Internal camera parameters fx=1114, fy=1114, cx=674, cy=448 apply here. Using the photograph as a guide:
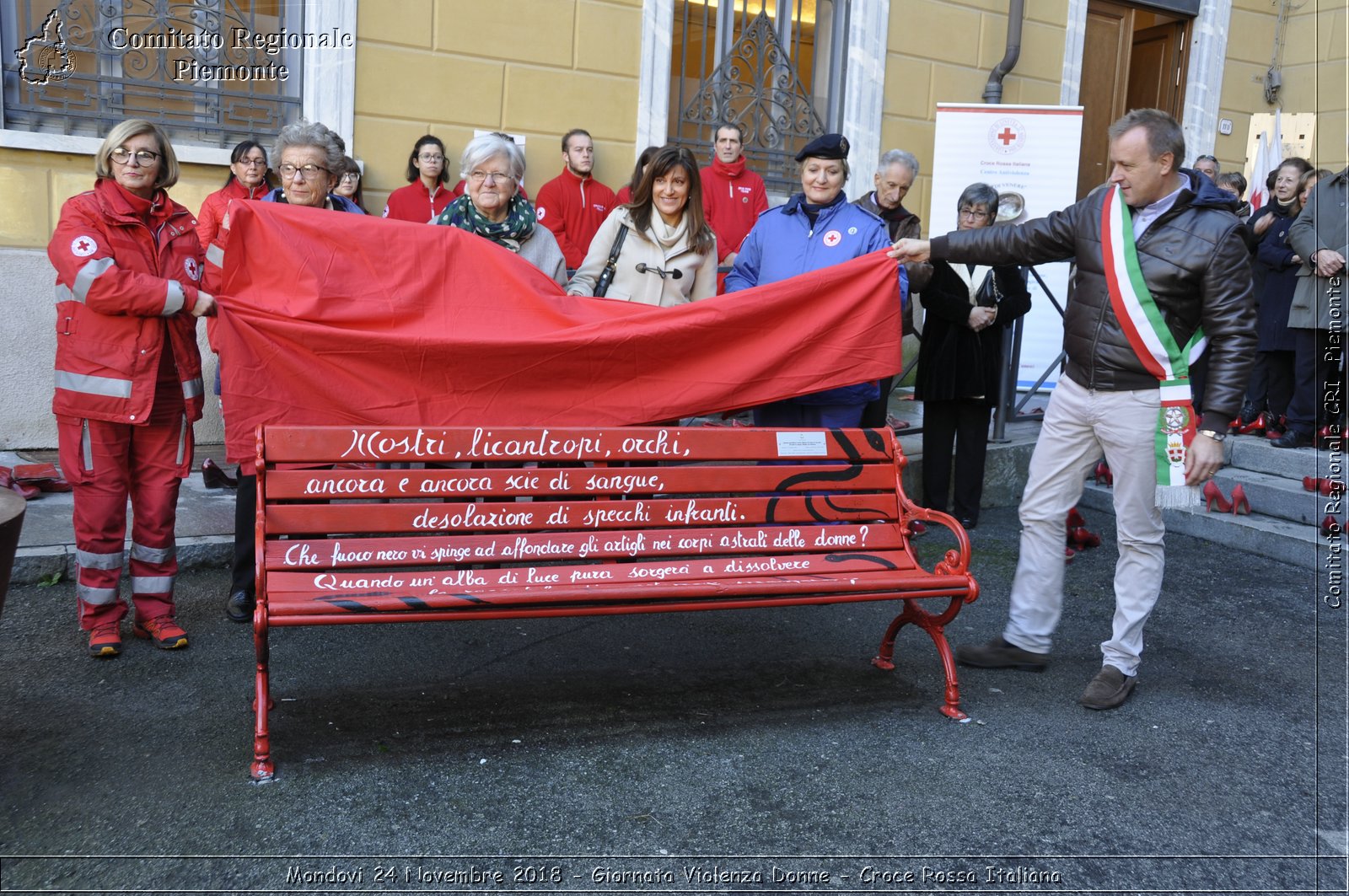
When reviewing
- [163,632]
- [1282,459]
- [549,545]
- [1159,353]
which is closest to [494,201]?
[549,545]

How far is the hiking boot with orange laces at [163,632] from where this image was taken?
427 cm

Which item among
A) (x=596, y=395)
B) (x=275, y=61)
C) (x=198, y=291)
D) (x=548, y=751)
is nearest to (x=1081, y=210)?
(x=596, y=395)

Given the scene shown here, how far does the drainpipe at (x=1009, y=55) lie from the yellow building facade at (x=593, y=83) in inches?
4.2

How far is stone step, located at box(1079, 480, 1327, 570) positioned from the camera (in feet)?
21.1

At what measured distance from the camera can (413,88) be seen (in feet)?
24.9

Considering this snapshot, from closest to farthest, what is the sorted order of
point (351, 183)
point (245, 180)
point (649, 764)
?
→ point (649, 764)
point (245, 180)
point (351, 183)

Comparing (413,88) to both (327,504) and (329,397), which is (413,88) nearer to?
(329,397)

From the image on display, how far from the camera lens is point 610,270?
4801mm

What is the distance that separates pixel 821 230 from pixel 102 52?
4.84m

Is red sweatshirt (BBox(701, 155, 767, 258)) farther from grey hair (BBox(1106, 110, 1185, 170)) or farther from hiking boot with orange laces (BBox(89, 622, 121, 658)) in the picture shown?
hiking boot with orange laces (BBox(89, 622, 121, 658))

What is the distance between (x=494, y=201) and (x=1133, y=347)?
253 cm

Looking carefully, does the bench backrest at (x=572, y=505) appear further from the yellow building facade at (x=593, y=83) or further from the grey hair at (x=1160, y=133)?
the yellow building facade at (x=593, y=83)

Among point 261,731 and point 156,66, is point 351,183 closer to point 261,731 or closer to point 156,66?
point 156,66

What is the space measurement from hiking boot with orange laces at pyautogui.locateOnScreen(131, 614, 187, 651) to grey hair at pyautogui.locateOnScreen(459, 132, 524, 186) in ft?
6.95
